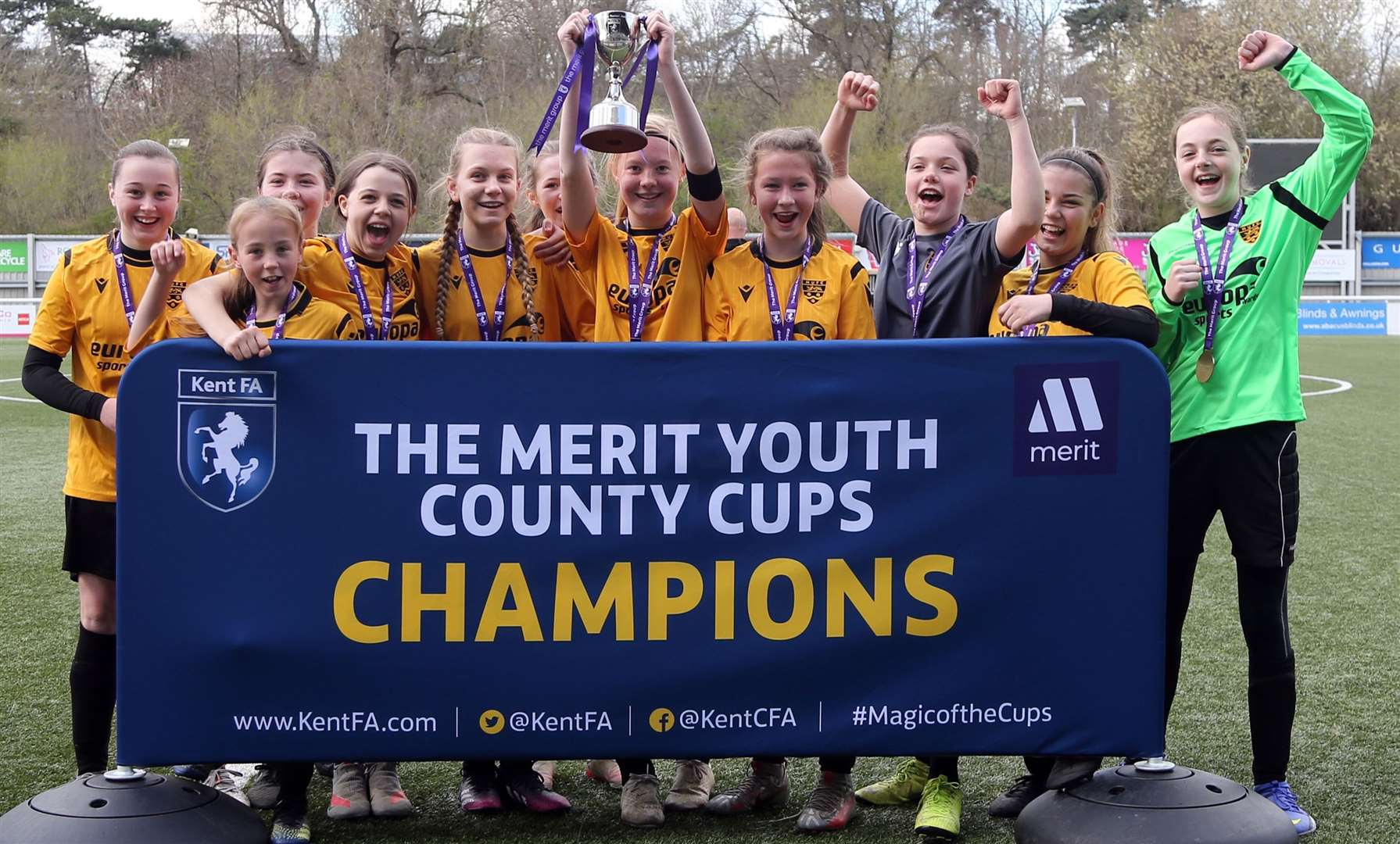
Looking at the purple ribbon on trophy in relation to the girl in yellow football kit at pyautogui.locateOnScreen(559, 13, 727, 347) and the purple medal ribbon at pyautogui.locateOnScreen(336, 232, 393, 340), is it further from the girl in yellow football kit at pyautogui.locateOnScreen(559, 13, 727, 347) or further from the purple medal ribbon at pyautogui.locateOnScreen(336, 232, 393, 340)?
the purple medal ribbon at pyautogui.locateOnScreen(336, 232, 393, 340)

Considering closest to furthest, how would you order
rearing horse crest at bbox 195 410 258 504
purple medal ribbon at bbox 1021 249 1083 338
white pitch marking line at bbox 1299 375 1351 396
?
rearing horse crest at bbox 195 410 258 504 < purple medal ribbon at bbox 1021 249 1083 338 < white pitch marking line at bbox 1299 375 1351 396

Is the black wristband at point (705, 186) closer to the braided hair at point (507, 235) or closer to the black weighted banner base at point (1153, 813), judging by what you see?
the braided hair at point (507, 235)

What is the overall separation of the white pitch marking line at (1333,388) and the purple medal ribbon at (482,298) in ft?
45.4

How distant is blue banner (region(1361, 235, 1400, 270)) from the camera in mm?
34375

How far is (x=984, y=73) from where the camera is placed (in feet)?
143

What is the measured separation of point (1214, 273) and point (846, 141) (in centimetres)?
116

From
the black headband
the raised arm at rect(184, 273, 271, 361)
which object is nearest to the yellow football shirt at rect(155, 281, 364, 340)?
the raised arm at rect(184, 273, 271, 361)

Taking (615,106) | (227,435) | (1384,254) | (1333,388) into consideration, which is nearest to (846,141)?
(615,106)

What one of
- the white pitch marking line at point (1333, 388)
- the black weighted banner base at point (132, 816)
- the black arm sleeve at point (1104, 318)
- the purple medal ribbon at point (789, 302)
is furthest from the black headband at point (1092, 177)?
the white pitch marking line at point (1333, 388)

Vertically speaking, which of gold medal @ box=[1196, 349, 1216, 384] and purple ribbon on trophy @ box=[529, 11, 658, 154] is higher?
purple ribbon on trophy @ box=[529, 11, 658, 154]

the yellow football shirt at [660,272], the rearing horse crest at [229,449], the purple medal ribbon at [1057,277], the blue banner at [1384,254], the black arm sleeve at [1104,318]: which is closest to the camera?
the rearing horse crest at [229,449]

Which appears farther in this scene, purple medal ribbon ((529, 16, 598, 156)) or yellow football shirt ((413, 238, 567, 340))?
yellow football shirt ((413, 238, 567, 340))

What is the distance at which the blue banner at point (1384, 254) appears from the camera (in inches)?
1353

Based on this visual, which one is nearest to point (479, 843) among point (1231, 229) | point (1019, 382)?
point (1019, 382)
